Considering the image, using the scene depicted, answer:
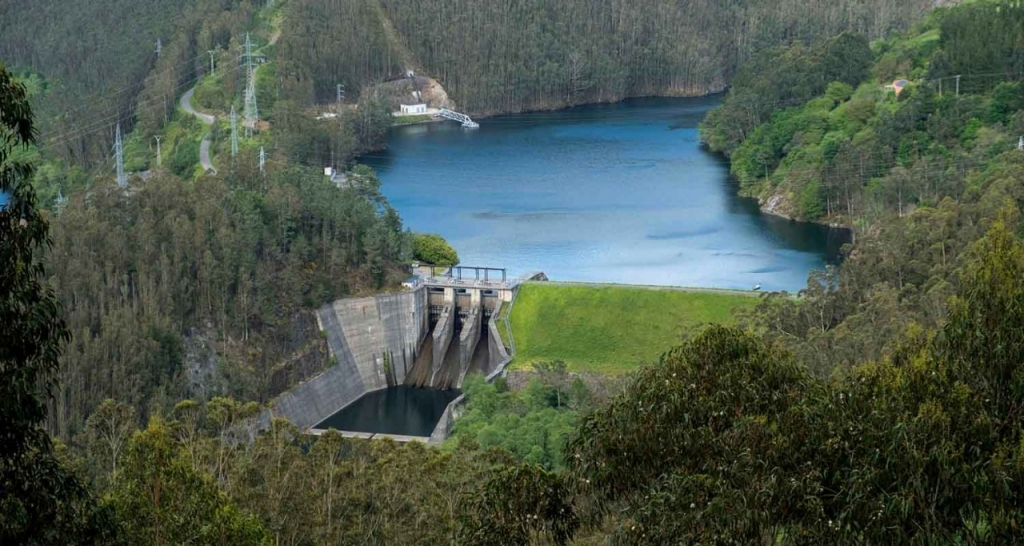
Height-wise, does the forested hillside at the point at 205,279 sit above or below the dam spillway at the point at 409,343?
above

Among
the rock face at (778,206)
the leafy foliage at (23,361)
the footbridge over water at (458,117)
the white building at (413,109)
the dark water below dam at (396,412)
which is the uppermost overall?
the leafy foliage at (23,361)

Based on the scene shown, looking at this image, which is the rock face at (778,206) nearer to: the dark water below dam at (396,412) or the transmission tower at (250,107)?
the dark water below dam at (396,412)

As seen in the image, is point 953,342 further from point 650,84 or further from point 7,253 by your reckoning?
point 650,84

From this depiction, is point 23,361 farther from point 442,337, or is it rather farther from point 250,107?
point 250,107

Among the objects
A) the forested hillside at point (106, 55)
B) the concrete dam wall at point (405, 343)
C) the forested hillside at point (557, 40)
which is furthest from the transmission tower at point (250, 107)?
the concrete dam wall at point (405, 343)

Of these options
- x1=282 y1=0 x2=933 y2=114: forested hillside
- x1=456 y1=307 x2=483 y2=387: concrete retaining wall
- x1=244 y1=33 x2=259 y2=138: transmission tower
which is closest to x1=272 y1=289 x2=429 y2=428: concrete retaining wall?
x1=456 y1=307 x2=483 y2=387: concrete retaining wall

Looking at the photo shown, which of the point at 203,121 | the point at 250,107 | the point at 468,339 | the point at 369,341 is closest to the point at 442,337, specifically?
the point at 468,339
